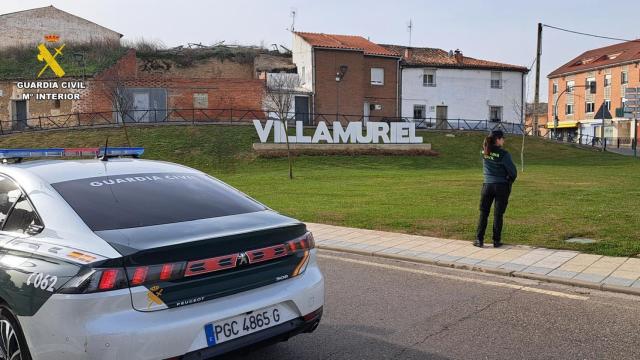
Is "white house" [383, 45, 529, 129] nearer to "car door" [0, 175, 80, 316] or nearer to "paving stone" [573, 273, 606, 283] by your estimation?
"paving stone" [573, 273, 606, 283]

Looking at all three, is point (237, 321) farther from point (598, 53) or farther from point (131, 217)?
point (598, 53)

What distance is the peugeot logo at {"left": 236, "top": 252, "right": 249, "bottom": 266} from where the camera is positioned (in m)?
3.43

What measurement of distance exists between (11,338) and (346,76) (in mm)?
41750

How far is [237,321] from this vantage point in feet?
11.2

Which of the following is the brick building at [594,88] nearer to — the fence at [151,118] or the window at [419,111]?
the window at [419,111]

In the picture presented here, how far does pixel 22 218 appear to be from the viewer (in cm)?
368

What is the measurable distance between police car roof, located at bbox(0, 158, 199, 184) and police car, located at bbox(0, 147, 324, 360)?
0.02m

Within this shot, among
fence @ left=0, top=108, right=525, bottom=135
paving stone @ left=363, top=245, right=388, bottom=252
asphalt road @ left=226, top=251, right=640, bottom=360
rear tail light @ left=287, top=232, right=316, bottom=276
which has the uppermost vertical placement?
fence @ left=0, top=108, right=525, bottom=135

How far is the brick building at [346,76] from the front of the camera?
4312 centimetres

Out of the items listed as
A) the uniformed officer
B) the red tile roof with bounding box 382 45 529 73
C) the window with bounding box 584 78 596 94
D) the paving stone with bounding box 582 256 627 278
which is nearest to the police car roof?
the paving stone with bounding box 582 256 627 278

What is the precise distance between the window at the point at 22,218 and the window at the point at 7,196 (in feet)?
0.25

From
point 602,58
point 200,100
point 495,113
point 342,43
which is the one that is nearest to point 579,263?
point 200,100

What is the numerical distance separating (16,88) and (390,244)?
136ft

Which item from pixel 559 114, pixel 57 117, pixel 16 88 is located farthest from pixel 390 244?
pixel 559 114
